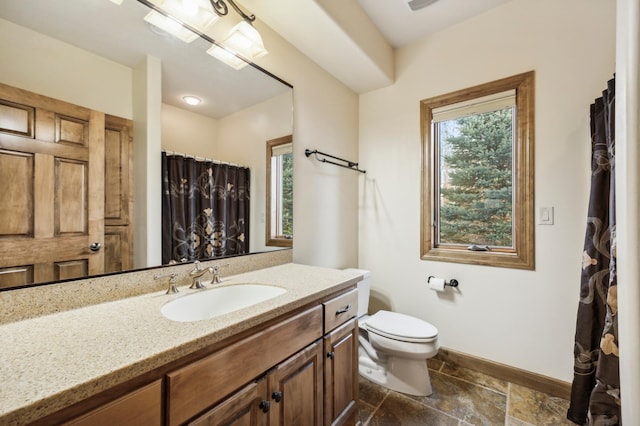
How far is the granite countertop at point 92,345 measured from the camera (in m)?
0.49

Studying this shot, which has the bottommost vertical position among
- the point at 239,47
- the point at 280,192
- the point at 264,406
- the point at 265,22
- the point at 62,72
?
the point at 264,406

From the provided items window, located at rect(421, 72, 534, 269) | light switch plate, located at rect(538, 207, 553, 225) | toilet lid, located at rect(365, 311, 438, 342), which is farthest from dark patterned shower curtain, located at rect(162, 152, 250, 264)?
light switch plate, located at rect(538, 207, 553, 225)

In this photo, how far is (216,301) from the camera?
1.20 meters

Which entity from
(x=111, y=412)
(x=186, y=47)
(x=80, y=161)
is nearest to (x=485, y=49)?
(x=186, y=47)

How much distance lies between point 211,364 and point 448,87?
7.53 feet

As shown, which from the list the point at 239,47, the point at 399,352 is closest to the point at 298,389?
the point at 399,352

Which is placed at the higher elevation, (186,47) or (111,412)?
(186,47)

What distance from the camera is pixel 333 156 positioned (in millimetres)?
2164

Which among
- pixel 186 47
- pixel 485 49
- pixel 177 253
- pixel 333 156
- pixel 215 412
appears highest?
pixel 485 49

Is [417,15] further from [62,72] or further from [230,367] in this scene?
[230,367]

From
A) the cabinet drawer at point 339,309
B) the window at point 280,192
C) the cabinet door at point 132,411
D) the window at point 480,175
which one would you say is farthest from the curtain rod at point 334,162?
the cabinet door at point 132,411

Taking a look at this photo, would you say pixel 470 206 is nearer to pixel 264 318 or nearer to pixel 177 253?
pixel 264 318

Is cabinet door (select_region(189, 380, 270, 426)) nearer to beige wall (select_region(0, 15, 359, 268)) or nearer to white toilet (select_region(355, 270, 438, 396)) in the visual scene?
beige wall (select_region(0, 15, 359, 268))

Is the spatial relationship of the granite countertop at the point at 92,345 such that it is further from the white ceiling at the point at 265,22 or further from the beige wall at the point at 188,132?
the white ceiling at the point at 265,22
